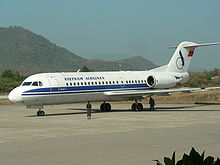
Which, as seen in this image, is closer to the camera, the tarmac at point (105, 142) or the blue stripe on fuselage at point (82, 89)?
the tarmac at point (105, 142)

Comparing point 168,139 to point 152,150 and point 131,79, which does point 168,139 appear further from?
point 131,79

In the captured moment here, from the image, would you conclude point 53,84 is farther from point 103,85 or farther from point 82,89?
point 103,85

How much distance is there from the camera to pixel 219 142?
15.1 meters

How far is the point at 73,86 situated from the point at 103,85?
2.70 m

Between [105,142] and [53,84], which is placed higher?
[53,84]

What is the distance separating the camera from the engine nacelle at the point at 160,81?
33781mm

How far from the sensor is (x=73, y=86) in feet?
97.8

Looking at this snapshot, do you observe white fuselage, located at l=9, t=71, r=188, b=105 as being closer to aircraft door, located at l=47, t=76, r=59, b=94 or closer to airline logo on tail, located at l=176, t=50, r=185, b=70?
aircraft door, located at l=47, t=76, r=59, b=94

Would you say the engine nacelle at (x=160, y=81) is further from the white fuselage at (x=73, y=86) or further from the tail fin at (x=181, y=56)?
the tail fin at (x=181, y=56)

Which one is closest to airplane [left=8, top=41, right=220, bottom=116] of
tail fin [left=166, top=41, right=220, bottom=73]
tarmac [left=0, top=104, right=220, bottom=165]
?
tail fin [left=166, top=41, right=220, bottom=73]

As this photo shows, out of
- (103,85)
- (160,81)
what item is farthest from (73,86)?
(160,81)

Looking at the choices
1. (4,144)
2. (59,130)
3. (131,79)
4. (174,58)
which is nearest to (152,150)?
(4,144)

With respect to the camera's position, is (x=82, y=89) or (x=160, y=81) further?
(x=160, y=81)

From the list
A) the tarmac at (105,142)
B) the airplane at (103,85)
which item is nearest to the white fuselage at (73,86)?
the airplane at (103,85)
